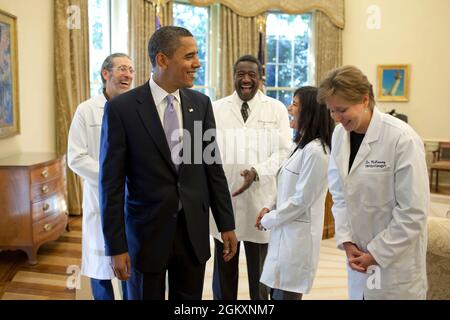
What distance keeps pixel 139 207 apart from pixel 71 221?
163 inches

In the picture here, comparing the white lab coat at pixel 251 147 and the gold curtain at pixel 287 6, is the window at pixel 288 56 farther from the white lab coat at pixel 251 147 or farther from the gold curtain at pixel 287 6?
the white lab coat at pixel 251 147

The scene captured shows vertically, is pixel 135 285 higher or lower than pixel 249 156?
lower

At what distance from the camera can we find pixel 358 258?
5.77 feet

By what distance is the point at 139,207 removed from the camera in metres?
1.72

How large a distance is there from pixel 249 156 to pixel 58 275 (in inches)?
82.0

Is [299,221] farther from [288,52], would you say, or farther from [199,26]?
[288,52]

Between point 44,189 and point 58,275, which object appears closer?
point 58,275

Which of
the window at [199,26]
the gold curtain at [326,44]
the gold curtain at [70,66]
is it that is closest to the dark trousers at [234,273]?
the gold curtain at [70,66]

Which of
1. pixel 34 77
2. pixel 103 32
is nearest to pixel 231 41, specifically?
pixel 103 32

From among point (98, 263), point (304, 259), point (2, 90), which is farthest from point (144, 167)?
point (2, 90)

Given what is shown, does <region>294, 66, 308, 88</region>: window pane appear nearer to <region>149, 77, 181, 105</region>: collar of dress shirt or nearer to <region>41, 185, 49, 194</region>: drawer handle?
<region>41, 185, 49, 194</region>: drawer handle

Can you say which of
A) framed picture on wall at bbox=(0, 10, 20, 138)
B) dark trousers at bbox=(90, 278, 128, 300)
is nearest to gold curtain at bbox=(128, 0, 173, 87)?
framed picture on wall at bbox=(0, 10, 20, 138)

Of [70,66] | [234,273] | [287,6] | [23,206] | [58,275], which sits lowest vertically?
[58,275]

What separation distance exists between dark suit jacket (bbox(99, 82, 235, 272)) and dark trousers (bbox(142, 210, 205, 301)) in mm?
33
